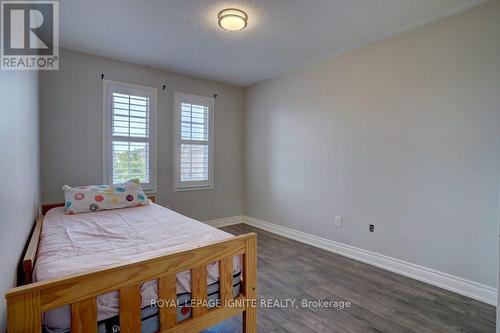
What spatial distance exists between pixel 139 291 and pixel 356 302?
5.60ft

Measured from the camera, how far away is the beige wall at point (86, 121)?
9.38ft

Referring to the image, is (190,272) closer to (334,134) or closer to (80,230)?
(80,230)

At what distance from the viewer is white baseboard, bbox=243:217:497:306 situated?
6.78 ft

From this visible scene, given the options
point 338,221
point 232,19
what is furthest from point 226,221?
point 232,19

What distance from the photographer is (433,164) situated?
7.65 feet

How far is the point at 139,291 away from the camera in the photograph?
1.12 metres

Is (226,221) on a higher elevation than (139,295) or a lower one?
lower

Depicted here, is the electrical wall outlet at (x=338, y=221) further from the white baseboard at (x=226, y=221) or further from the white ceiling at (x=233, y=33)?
the white ceiling at (x=233, y=33)

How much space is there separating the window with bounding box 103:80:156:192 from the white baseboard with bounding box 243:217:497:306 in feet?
7.46

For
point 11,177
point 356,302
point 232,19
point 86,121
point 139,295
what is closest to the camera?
point 139,295

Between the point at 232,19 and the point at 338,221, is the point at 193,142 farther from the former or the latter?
the point at 338,221

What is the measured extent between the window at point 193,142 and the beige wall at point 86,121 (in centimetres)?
11

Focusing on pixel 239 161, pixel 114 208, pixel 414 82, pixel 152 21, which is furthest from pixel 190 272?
pixel 239 161

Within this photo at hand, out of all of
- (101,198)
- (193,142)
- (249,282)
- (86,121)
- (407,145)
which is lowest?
(249,282)
